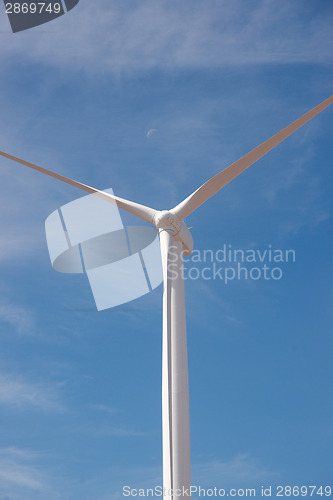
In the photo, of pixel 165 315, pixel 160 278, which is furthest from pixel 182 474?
pixel 160 278

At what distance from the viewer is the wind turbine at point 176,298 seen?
85.6ft

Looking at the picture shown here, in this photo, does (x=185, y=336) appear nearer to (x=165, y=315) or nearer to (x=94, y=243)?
(x=165, y=315)

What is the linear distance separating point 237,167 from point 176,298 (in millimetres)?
6952

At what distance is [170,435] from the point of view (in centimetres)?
2633

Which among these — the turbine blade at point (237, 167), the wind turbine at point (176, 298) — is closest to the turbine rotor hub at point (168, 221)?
the wind turbine at point (176, 298)

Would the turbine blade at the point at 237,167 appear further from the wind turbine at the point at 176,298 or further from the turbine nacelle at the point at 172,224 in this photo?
the turbine nacelle at the point at 172,224

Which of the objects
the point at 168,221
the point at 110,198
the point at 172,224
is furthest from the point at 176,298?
the point at 110,198

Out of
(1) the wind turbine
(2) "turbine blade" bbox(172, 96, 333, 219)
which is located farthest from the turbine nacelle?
(2) "turbine blade" bbox(172, 96, 333, 219)

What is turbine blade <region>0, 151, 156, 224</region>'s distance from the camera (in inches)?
1232

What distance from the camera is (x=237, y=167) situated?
31484 mm

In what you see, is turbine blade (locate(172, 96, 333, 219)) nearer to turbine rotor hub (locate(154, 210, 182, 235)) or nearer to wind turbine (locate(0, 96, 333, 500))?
wind turbine (locate(0, 96, 333, 500))

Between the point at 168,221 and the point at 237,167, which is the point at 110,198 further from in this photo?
the point at 237,167

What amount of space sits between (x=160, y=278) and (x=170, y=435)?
8633 mm

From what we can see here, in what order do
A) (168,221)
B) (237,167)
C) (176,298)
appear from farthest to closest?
(237,167) → (168,221) → (176,298)
